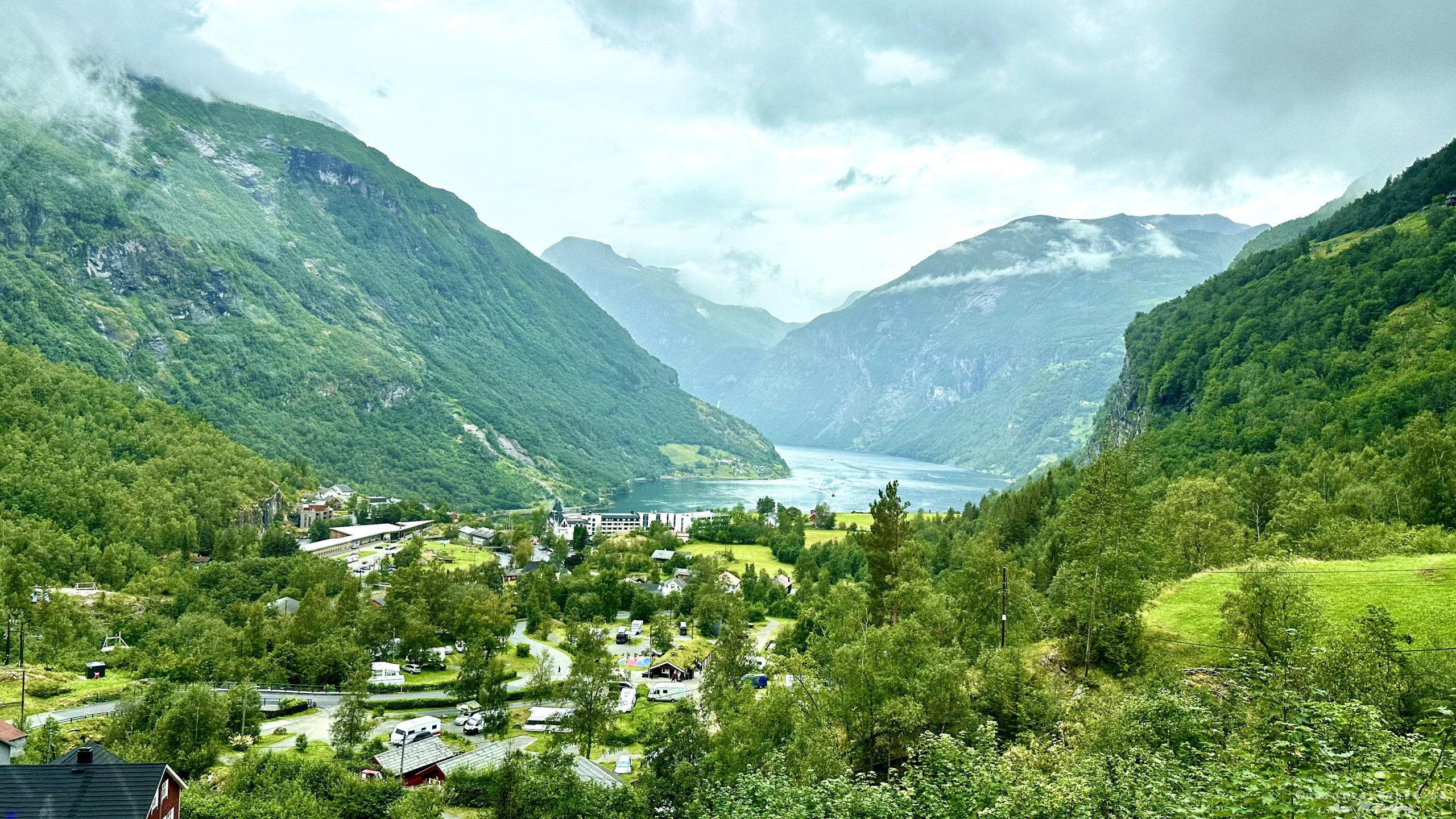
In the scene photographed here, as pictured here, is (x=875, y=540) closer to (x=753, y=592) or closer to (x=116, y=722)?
(x=116, y=722)

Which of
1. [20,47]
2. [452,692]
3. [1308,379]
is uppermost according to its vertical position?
[20,47]

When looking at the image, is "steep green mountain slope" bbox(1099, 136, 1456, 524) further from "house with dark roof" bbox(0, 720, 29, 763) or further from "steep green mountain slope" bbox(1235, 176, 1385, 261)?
"house with dark roof" bbox(0, 720, 29, 763)

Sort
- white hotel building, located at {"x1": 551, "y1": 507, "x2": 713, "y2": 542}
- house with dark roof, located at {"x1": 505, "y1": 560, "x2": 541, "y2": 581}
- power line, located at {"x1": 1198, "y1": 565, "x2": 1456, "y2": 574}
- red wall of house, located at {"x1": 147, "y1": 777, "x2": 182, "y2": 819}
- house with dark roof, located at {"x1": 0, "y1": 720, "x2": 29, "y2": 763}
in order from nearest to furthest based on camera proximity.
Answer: red wall of house, located at {"x1": 147, "y1": 777, "x2": 182, "y2": 819}, power line, located at {"x1": 1198, "y1": 565, "x2": 1456, "y2": 574}, house with dark roof, located at {"x1": 0, "y1": 720, "x2": 29, "y2": 763}, house with dark roof, located at {"x1": 505, "y1": 560, "x2": 541, "y2": 581}, white hotel building, located at {"x1": 551, "y1": 507, "x2": 713, "y2": 542}

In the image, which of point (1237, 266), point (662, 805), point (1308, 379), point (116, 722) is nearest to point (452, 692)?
point (116, 722)

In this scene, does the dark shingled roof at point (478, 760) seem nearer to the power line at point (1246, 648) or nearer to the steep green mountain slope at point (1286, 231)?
the power line at point (1246, 648)

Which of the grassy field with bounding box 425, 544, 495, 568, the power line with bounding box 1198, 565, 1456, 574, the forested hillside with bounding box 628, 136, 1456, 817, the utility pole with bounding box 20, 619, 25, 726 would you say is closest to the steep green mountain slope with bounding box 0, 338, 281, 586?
the utility pole with bounding box 20, 619, 25, 726

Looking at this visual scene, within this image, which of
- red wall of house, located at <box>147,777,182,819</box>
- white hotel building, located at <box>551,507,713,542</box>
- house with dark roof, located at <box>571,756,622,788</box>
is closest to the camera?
red wall of house, located at <box>147,777,182,819</box>

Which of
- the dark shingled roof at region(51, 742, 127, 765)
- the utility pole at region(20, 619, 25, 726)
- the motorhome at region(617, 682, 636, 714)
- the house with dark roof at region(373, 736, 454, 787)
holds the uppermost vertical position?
the dark shingled roof at region(51, 742, 127, 765)
